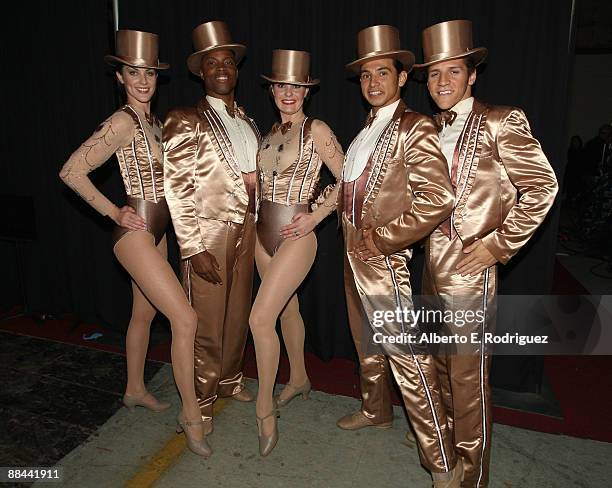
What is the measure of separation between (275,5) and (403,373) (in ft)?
7.98

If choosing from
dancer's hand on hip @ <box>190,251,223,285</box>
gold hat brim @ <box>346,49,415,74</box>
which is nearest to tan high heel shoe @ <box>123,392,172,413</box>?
dancer's hand on hip @ <box>190,251,223,285</box>

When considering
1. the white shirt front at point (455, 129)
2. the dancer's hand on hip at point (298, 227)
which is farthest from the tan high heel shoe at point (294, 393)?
the white shirt front at point (455, 129)

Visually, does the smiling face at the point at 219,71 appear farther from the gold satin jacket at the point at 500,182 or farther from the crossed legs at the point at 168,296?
the gold satin jacket at the point at 500,182

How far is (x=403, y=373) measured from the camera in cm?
225

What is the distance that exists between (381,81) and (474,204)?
0.70 m

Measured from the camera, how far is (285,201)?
8.54ft

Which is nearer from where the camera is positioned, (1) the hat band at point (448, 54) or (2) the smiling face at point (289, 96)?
(1) the hat band at point (448, 54)

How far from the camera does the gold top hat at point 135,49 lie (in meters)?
2.53

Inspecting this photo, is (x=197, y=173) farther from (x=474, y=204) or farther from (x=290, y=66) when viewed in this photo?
(x=474, y=204)

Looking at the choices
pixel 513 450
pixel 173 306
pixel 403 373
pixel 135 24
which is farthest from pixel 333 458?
pixel 135 24

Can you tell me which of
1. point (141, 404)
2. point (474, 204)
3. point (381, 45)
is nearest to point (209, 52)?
point (381, 45)

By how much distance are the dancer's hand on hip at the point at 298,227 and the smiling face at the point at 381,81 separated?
0.64 metres

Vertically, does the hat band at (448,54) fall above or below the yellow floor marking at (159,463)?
above

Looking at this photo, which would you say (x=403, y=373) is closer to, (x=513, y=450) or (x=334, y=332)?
(x=513, y=450)
